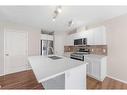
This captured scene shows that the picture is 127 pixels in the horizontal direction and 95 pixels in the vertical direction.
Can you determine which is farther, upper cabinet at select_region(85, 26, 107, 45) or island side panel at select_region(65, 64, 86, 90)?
upper cabinet at select_region(85, 26, 107, 45)

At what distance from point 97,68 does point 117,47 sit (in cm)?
96

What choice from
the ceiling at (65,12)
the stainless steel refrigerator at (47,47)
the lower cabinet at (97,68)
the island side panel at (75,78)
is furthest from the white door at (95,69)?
the stainless steel refrigerator at (47,47)

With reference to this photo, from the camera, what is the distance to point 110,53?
11.8 ft

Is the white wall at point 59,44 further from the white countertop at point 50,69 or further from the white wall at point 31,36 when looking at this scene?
the white countertop at point 50,69

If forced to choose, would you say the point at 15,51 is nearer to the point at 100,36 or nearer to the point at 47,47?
the point at 47,47

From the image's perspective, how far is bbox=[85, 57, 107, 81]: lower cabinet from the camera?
320cm

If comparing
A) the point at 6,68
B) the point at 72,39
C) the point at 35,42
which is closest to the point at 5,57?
the point at 6,68

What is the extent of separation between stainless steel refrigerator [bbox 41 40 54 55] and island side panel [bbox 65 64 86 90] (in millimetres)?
3495

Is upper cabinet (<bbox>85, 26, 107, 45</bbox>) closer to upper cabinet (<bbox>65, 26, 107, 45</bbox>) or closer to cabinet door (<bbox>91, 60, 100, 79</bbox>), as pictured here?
upper cabinet (<bbox>65, 26, 107, 45</bbox>)

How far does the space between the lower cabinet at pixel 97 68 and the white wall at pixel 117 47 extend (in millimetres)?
263

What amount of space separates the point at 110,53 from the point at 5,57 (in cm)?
400

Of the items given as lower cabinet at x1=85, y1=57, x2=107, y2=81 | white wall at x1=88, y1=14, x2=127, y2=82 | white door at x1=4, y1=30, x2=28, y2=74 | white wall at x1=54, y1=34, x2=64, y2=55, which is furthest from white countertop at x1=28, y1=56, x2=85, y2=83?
white wall at x1=54, y1=34, x2=64, y2=55

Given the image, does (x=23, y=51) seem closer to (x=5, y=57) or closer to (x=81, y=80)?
(x=5, y=57)
